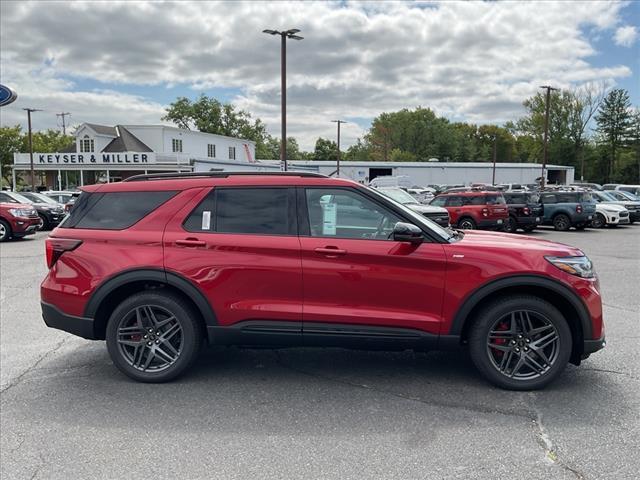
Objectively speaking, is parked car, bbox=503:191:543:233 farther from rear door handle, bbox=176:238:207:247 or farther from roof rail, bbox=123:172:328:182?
rear door handle, bbox=176:238:207:247

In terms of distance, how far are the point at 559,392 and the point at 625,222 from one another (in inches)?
857

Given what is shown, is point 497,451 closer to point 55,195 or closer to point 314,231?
point 314,231

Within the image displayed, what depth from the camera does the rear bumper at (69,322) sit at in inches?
165

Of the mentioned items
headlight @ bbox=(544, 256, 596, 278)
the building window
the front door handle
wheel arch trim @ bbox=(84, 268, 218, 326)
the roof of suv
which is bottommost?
wheel arch trim @ bbox=(84, 268, 218, 326)

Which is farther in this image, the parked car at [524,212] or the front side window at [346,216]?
the parked car at [524,212]

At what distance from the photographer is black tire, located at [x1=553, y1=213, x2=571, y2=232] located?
65.2ft

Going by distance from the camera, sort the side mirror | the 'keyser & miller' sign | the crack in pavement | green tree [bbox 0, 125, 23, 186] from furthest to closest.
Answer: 1. green tree [bbox 0, 125, 23, 186]
2. the 'keyser & miller' sign
3. the crack in pavement
4. the side mirror

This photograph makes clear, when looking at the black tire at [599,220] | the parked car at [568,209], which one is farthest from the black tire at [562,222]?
the black tire at [599,220]

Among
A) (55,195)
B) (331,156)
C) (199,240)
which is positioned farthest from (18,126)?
(199,240)

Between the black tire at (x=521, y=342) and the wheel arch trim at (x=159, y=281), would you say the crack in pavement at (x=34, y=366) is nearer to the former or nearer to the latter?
the wheel arch trim at (x=159, y=281)

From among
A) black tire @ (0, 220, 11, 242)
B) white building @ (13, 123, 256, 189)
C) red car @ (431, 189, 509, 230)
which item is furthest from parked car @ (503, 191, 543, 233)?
white building @ (13, 123, 256, 189)

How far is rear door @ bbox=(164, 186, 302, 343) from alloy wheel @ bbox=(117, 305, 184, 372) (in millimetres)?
434

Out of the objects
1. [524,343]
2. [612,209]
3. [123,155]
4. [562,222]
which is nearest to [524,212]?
[562,222]

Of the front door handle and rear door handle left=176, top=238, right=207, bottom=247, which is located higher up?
rear door handle left=176, top=238, right=207, bottom=247
